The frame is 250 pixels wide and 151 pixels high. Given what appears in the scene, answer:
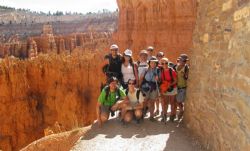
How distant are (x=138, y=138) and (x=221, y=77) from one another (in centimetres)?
246

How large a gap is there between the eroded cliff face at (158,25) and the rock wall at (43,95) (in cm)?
416

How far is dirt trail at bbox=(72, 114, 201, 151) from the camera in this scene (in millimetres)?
6767

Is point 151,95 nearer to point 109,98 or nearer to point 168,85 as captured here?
point 168,85

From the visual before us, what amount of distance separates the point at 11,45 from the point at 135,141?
54888 millimetres

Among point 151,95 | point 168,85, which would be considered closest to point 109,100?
point 151,95

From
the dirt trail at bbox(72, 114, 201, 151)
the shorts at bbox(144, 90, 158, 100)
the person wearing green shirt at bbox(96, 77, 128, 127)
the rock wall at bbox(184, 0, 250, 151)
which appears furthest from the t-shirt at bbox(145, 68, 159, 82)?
the dirt trail at bbox(72, 114, 201, 151)

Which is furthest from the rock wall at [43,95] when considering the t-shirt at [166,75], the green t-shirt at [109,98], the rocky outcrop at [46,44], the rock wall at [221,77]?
the rocky outcrop at [46,44]

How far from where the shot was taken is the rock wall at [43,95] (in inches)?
936

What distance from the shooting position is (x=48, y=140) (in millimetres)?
8398

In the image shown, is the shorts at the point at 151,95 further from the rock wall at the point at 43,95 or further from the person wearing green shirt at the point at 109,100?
the rock wall at the point at 43,95

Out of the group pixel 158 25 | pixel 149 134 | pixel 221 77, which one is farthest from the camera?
pixel 158 25

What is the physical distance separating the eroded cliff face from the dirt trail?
9935mm

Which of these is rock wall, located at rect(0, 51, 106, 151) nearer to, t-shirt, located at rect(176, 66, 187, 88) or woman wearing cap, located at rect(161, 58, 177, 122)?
woman wearing cap, located at rect(161, 58, 177, 122)

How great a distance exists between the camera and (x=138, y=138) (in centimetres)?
721
